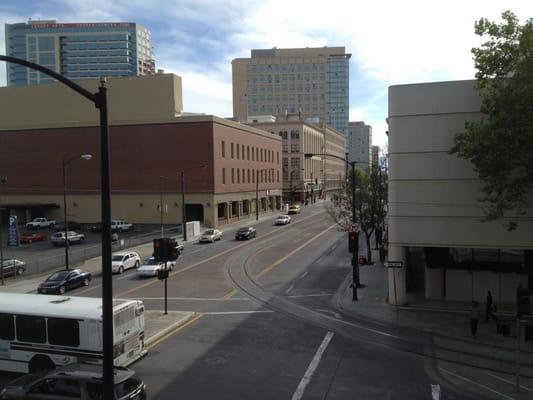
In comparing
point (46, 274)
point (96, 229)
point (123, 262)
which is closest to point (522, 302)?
point (123, 262)

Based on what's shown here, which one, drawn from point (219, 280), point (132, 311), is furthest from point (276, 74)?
point (132, 311)

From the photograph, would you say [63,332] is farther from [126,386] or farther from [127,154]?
[127,154]

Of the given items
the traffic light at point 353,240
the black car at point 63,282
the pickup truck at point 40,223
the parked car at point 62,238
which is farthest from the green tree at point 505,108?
the pickup truck at point 40,223

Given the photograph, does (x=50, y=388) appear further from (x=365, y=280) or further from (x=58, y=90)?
(x=58, y=90)

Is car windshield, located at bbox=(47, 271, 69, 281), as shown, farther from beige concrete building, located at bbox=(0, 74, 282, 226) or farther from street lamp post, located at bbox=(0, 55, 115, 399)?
beige concrete building, located at bbox=(0, 74, 282, 226)

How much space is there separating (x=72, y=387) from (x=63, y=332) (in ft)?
12.5

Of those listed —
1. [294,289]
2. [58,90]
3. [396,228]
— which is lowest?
[294,289]

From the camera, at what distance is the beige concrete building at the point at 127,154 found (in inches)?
2633

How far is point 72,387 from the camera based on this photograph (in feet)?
39.2

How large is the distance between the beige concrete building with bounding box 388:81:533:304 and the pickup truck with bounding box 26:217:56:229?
5661 centimetres

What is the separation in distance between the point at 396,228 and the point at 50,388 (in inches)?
677

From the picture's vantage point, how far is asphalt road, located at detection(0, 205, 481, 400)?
46.3ft

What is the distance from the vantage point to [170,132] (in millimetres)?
67188

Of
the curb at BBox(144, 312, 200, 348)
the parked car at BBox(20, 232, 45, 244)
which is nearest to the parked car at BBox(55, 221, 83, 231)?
the parked car at BBox(20, 232, 45, 244)
